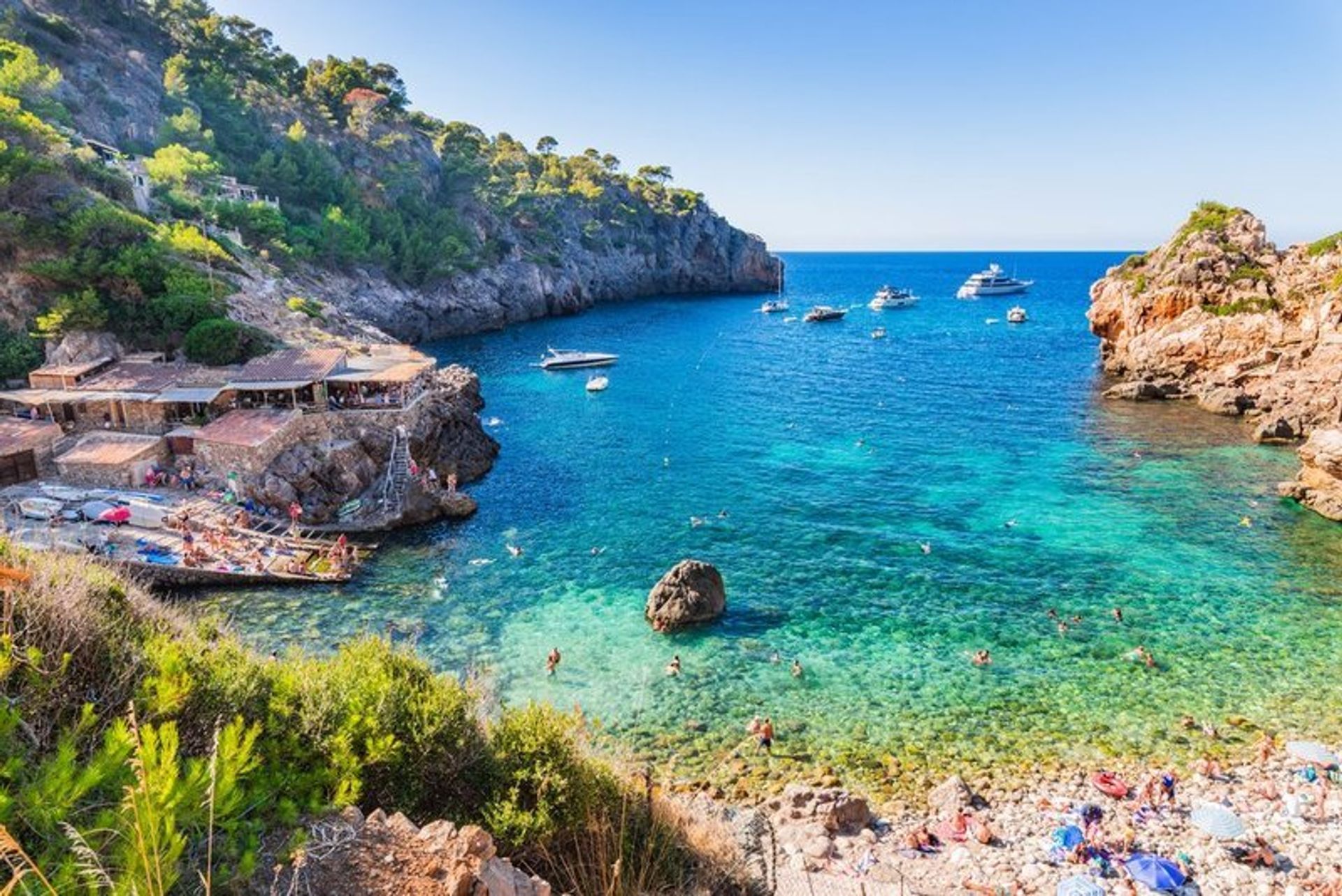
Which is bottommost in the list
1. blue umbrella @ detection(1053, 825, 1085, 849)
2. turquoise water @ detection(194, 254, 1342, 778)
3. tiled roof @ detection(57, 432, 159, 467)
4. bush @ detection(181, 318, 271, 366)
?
blue umbrella @ detection(1053, 825, 1085, 849)

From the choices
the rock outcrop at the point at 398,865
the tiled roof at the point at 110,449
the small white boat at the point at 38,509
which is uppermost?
the tiled roof at the point at 110,449

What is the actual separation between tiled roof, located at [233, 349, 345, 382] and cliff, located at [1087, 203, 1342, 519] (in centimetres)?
5884

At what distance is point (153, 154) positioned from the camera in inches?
3105

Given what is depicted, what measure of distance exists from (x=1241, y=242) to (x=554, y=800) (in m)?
75.6

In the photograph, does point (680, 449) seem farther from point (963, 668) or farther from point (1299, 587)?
point (1299, 587)

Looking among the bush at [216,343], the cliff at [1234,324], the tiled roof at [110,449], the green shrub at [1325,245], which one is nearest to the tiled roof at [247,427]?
the tiled roof at [110,449]

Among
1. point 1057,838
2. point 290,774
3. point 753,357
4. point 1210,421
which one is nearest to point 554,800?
point 290,774

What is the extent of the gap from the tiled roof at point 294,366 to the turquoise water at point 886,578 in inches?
424

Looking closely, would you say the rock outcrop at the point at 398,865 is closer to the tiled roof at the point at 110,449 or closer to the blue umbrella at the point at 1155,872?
the blue umbrella at the point at 1155,872

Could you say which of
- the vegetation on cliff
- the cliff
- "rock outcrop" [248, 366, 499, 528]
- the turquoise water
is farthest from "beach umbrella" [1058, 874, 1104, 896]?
the cliff

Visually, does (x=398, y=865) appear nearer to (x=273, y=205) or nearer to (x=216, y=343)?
(x=216, y=343)

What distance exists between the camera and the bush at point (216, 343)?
42.6 metres

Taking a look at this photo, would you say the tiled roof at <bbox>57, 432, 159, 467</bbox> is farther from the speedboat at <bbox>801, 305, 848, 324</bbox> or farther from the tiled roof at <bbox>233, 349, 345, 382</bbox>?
the speedboat at <bbox>801, 305, 848, 324</bbox>

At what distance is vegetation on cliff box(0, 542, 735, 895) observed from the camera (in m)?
8.56
